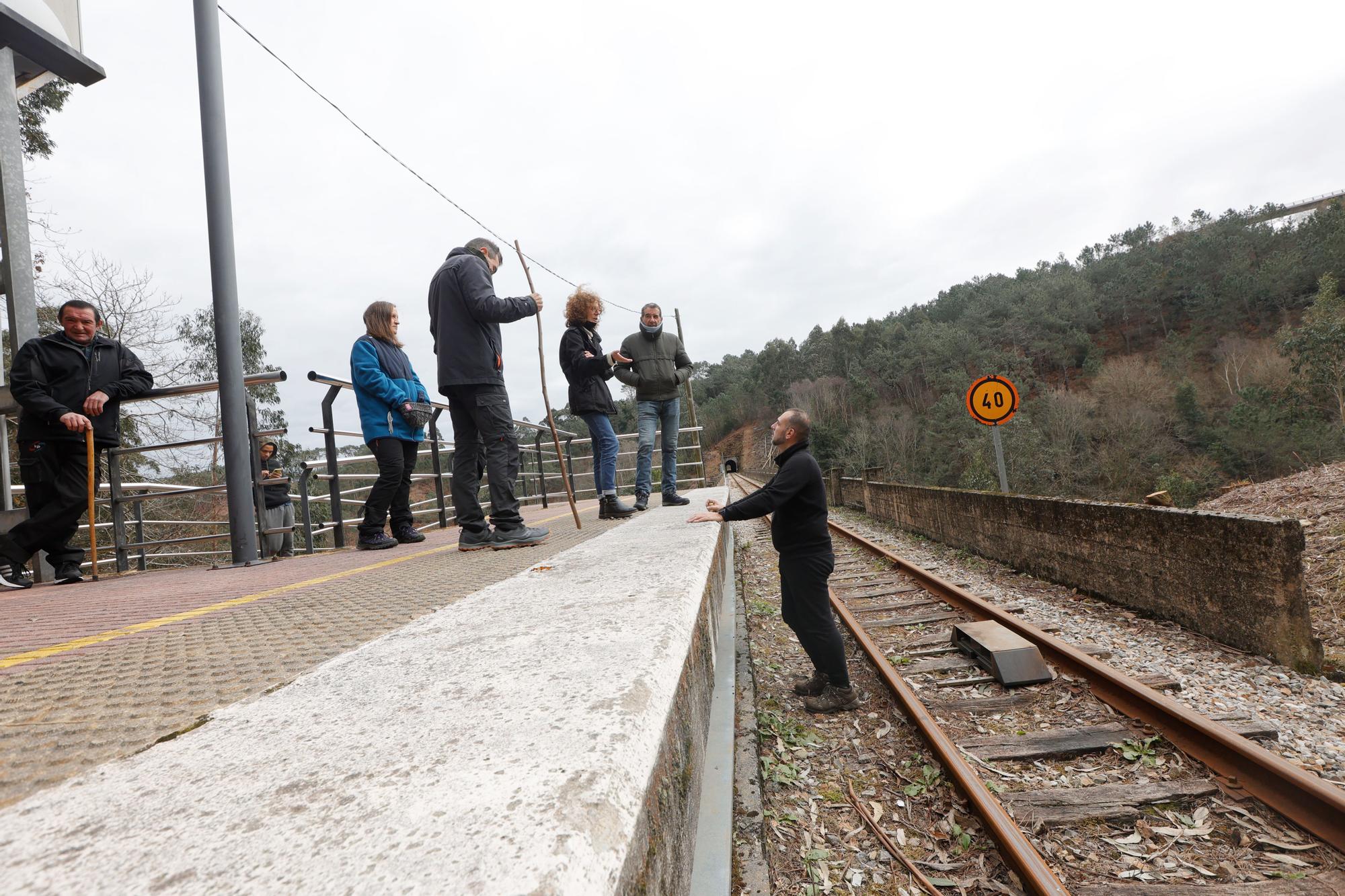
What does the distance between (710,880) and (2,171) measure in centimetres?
645

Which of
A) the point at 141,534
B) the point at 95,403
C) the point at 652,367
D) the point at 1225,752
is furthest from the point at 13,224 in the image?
the point at 1225,752

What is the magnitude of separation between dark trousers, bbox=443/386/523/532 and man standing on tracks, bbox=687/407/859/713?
1178mm

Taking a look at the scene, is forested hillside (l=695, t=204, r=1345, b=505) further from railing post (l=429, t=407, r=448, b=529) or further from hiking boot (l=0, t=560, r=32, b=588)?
hiking boot (l=0, t=560, r=32, b=588)

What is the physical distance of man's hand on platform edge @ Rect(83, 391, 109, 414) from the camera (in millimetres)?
4000

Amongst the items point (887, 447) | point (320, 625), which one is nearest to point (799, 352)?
point (887, 447)

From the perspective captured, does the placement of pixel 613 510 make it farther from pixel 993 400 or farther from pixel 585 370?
pixel 993 400

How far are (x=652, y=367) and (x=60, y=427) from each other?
13.7ft

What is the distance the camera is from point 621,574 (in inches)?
92.6

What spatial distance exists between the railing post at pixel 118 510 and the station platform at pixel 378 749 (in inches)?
111

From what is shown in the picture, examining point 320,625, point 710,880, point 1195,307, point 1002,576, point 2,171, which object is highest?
point 1195,307

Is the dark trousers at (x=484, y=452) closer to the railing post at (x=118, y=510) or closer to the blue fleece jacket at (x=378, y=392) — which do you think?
the blue fleece jacket at (x=378, y=392)

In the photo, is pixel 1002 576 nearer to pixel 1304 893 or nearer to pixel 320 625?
pixel 1304 893

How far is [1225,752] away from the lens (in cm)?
266

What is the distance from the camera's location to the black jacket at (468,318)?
3744mm
